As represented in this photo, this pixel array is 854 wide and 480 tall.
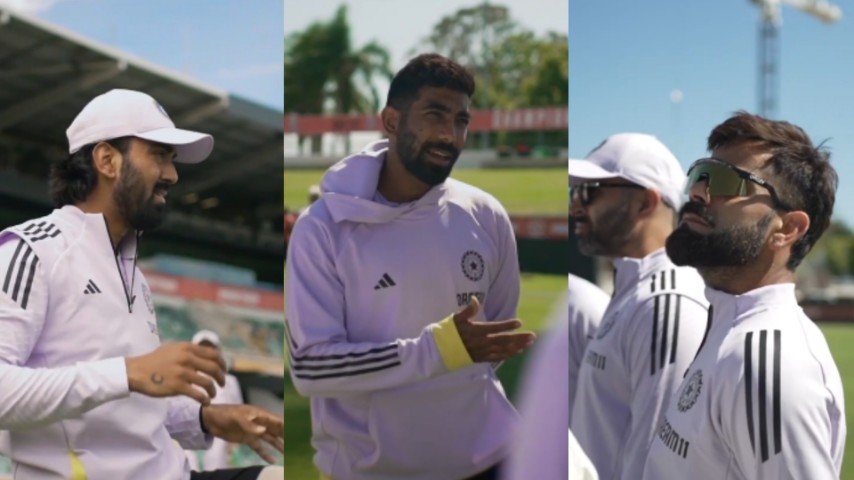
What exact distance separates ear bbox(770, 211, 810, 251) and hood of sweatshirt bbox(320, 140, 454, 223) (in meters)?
0.75

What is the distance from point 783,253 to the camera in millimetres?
2176

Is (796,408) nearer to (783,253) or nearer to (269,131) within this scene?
(783,253)

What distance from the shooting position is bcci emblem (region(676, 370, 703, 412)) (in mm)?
2051

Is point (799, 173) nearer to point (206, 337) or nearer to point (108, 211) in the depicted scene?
point (108, 211)

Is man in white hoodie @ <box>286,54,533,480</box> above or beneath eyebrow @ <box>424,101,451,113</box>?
beneath

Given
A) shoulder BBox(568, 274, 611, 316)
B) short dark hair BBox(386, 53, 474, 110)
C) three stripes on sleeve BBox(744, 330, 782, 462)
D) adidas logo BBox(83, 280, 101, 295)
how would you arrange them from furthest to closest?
shoulder BBox(568, 274, 611, 316) < short dark hair BBox(386, 53, 474, 110) < adidas logo BBox(83, 280, 101, 295) < three stripes on sleeve BBox(744, 330, 782, 462)

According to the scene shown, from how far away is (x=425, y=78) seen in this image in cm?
252

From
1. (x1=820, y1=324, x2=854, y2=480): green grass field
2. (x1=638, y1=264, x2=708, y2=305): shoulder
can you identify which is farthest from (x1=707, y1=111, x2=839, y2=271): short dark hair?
(x1=820, y1=324, x2=854, y2=480): green grass field

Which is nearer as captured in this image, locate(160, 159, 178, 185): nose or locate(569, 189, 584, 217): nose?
locate(160, 159, 178, 185): nose

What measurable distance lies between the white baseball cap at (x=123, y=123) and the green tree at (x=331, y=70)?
30 cm

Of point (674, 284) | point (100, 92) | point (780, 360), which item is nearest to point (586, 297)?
point (674, 284)

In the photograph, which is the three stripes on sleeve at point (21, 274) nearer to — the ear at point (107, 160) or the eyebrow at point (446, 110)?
the ear at point (107, 160)

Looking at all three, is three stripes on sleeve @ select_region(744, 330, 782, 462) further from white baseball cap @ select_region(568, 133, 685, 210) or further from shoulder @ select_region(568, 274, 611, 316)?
shoulder @ select_region(568, 274, 611, 316)

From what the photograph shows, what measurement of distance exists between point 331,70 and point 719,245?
1062 mm
